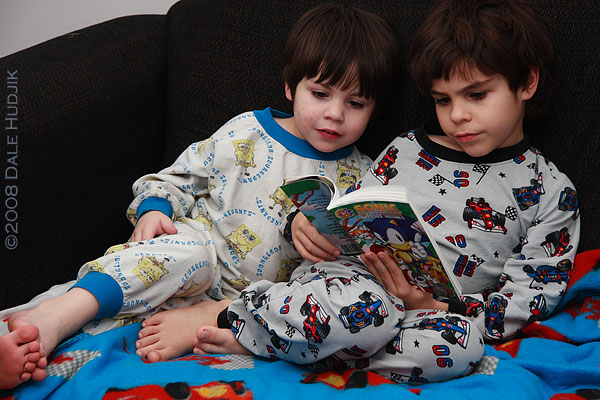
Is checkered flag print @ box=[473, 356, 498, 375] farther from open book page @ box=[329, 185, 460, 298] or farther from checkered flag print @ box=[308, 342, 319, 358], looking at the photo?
checkered flag print @ box=[308, 342, 319, 358]

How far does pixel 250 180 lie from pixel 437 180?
0.37 meters

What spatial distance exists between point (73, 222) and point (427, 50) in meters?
0.78

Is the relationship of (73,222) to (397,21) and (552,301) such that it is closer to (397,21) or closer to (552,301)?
(397,21)

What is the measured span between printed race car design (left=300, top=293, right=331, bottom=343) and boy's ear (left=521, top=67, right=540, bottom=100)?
20.9 inches

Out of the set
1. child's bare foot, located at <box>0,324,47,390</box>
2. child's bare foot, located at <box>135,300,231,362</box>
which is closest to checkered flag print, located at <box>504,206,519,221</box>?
child's bare foot, located at <box>135,300,231,362</box>

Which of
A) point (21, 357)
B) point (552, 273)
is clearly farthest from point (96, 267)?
point (552, 273)

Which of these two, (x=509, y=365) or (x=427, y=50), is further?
(x=427, y=50)

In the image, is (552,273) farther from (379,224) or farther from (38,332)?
(38,332)

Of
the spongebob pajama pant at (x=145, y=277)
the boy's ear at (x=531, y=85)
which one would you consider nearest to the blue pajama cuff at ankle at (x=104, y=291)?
the spongebob pajama pant at (x=145, y=277)

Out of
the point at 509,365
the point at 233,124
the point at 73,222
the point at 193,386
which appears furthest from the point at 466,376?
the point at 73,222

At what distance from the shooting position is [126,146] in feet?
4.57

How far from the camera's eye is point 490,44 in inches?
42.2

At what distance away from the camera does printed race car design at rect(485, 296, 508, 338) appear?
1059 mm

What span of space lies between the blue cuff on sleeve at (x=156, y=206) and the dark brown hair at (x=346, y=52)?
0.35 m
